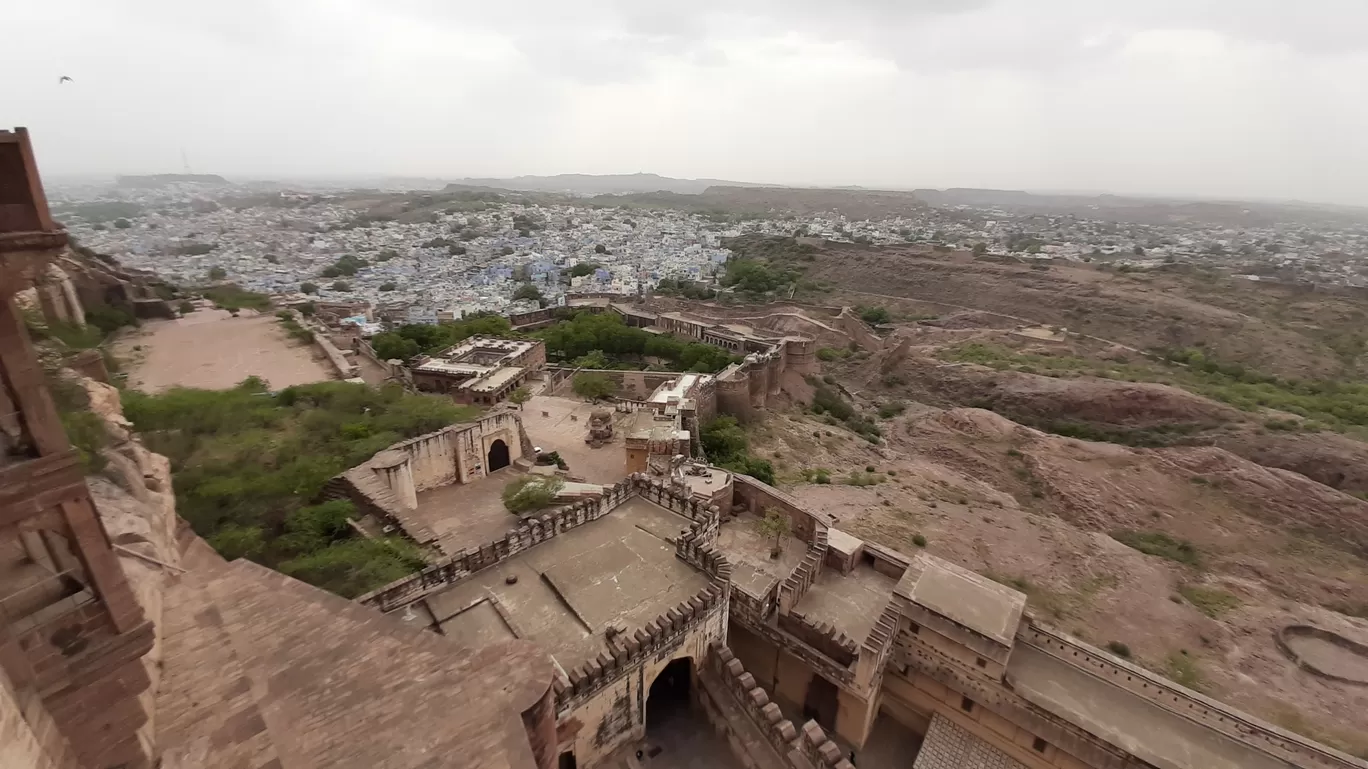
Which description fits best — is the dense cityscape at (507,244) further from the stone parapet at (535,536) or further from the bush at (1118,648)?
the bush at (1118,648)

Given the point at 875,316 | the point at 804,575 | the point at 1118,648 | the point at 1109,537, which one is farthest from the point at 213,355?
the point at 875,316

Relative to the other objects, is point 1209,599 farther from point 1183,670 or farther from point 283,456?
point 283,456

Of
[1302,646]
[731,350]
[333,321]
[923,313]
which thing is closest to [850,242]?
[923,313]

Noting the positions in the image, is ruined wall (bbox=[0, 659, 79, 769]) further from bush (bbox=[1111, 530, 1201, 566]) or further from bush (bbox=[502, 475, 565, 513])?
bush (bbox=[1111, 530, 1201, 566])

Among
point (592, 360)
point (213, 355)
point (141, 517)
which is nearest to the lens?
point (141, 517)

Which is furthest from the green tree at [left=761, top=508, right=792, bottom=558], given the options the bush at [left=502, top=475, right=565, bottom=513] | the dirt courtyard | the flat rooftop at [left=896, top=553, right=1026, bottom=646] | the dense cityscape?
the dense cityscape

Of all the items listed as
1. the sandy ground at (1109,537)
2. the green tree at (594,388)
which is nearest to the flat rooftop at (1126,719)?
the sandy ground at (1109,537)

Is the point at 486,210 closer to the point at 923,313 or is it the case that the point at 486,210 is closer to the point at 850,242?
the point at 850,242
